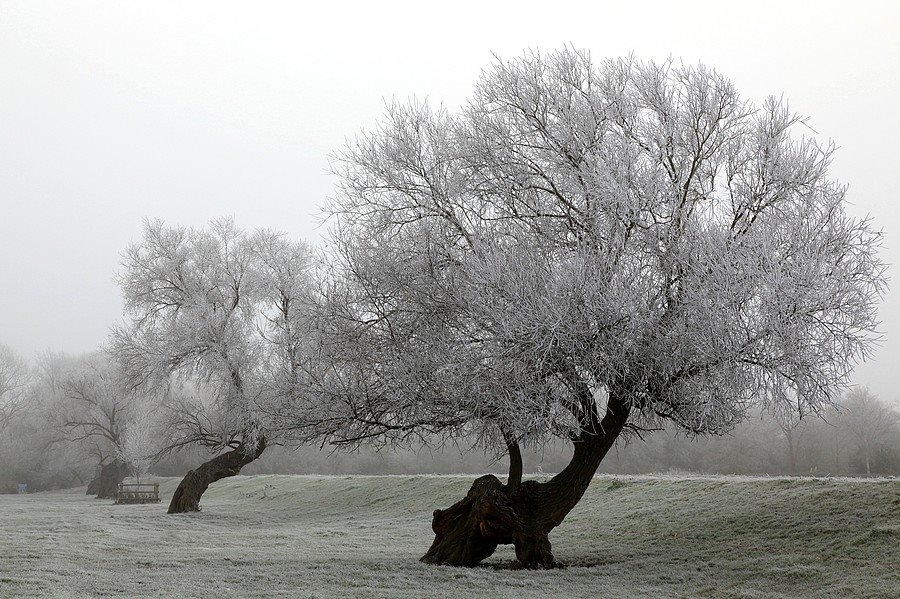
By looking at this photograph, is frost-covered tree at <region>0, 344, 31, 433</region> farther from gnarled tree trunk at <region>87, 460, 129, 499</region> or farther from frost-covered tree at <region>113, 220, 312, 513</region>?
frost-covered tree at <region>113, 220, 312, 513</region>

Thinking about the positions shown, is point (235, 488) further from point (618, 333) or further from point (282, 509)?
point (618, 333)

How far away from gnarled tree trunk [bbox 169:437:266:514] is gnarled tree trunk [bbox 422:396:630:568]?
14176 millimetres

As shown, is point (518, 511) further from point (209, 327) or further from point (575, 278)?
point (209, 327)

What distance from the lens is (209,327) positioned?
82.1 ft

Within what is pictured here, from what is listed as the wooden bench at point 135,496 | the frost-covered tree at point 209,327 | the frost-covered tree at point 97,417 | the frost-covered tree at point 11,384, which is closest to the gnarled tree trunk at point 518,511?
the frost-covered tree at point 209,327

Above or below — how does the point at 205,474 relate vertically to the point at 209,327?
below

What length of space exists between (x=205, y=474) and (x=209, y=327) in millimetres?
5183

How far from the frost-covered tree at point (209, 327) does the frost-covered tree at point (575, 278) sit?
11.2 m

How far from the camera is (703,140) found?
12.9 m

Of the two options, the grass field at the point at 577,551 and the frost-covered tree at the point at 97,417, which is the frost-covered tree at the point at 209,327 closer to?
the grass field at the point at 577,551

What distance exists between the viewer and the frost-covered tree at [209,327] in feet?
81.3

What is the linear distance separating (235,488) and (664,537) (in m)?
27.7

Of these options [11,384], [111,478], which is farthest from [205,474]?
[11,384]

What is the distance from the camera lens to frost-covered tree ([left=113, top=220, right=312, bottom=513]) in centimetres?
2477
